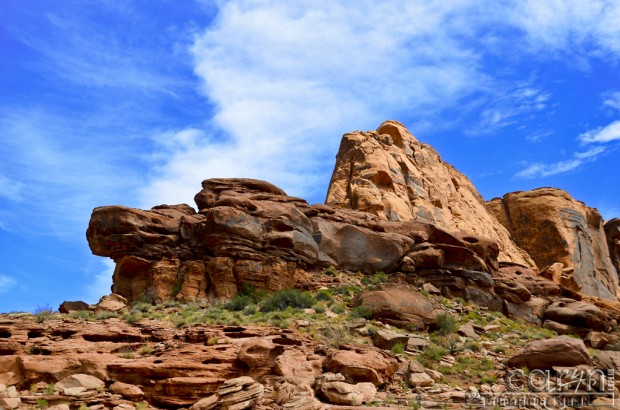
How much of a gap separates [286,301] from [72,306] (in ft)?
33.1

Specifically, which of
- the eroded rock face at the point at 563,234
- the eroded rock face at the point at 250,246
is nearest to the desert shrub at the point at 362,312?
the eroded rock face at the point at 250,246

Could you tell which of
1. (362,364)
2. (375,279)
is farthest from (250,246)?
(362,364)

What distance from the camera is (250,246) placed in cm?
3303

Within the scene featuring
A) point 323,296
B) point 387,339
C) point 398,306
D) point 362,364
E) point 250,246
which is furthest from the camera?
point 250,246

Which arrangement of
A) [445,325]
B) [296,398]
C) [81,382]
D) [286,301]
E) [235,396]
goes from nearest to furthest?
1. [235,396]
2. [296,398]
3. [81,382]
4. [445,325]
5. [286,301]

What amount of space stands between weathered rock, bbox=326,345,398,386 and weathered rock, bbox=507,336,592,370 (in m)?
4.71

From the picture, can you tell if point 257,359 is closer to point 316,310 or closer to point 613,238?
point 316,310

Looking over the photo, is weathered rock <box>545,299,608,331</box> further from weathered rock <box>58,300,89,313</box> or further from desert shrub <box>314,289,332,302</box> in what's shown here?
weathered rock <box>58,300,89,313</box>

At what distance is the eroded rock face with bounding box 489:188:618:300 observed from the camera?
56.8 meters

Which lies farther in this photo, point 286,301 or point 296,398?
point 286,301

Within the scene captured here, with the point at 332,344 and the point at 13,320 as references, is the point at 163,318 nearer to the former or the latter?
the point at 13,320

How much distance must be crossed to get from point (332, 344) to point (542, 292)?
20.5 m

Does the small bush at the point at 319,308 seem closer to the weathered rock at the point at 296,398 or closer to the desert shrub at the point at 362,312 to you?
the desert shrub at the point at 362,312

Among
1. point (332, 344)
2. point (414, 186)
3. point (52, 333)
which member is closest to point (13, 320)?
point (52, 333)
